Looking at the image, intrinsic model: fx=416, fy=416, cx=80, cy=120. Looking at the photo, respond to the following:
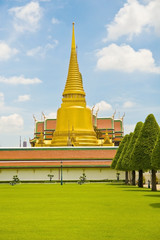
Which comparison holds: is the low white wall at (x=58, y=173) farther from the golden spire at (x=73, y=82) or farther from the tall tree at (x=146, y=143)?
the tall tree at (x=146, y=143)

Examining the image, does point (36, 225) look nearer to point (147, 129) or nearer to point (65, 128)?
point (147, 129)

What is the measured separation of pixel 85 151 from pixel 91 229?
4806 cm

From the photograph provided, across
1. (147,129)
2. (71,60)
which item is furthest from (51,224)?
(71,60)

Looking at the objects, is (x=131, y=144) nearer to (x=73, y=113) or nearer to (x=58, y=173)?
(x=58, y=173)

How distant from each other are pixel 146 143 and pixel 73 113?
38412 mm

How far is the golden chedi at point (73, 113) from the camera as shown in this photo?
2730 inches

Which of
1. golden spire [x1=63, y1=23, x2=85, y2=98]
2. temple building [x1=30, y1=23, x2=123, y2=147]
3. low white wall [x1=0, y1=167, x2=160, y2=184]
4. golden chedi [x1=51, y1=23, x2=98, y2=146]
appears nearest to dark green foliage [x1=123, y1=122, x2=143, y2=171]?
low white wall [x1=0, y1=167, x2=160, y2=184]

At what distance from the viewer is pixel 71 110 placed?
71188 millimetres

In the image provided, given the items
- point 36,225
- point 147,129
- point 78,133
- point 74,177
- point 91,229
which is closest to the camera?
point 91,229

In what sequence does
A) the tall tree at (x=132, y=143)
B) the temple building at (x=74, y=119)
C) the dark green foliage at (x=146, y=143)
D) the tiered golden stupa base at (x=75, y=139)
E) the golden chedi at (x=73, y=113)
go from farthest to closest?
the golden chedi at (x=73, y=113)
the temple building at (x=74, y=119)
the tiered golden stupa base at (x=75, y=139)
the tall tree at (x=132, y=143)
the dark green foliage at (x=146, y=143)

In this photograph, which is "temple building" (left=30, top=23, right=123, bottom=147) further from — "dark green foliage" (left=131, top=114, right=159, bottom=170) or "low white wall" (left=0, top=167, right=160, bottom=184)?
"dark green foliage" (left=131, top=114, right=159, bottom=170)

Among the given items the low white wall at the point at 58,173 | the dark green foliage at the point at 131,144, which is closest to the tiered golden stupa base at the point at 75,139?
the low white wall at the point at 58,173

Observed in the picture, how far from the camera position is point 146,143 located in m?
33.3

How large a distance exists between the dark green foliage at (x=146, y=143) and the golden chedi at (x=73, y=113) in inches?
1381
